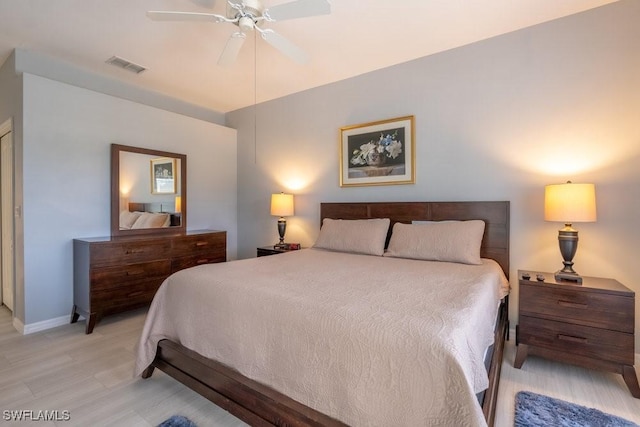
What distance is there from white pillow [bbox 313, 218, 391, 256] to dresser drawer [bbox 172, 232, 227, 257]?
1.50 m

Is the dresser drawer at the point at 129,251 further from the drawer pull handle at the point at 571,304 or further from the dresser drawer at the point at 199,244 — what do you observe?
the drawer pull handle at the point at 571,304

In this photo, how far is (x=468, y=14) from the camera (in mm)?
2406

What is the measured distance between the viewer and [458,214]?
2.88 metres

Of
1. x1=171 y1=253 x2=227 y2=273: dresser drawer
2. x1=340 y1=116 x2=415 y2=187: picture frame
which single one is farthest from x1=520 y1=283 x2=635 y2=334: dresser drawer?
x1=171 y1=253 x2=227 y2=273: dresser drawer

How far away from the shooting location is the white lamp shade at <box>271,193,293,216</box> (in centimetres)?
394

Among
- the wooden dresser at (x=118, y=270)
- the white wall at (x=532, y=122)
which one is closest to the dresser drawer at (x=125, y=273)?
the wooden dresser at (x=118, y=270)

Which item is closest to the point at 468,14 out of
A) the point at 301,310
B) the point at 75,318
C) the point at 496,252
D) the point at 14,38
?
the point at 496,252

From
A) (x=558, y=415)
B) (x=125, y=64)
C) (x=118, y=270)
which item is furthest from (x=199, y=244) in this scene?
(x=558, y=415)

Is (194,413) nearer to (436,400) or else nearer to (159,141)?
(436,400)

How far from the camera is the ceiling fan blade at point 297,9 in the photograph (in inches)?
70.2

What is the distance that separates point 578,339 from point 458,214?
4.18ft

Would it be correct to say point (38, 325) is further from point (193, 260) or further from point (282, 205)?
point (282, 205)

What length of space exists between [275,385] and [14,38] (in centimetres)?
374

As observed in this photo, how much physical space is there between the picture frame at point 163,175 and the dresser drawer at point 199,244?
0.73m
